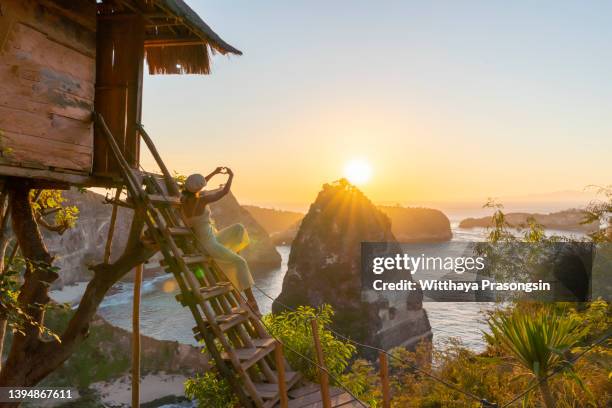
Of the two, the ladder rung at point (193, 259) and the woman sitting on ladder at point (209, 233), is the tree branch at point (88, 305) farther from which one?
the ladder rung at point (193, 259)

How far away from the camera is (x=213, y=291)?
6.84 m

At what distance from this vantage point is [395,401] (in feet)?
38.4

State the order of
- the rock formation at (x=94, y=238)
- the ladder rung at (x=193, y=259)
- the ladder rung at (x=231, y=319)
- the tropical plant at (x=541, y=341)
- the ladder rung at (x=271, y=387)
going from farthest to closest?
the rock formation at (x=94, y=238)
the tropical plant at (x=541, y=341)
the ladder rung at (x=193, y=259)
the ladder rung at (x=231, y=319)
the ladder rung at (x=271, y=387)

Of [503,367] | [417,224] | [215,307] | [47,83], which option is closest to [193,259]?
[215,307]

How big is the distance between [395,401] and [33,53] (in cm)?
1116

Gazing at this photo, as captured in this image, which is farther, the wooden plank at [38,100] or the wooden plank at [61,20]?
the wooden plank at [61,20]

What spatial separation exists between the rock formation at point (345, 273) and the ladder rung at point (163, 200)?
42.4 m

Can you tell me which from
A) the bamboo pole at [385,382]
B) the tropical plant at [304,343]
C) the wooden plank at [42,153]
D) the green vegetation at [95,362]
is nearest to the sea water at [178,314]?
the green vegetation at [95,362]

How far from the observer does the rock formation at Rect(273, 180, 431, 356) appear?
4862cm

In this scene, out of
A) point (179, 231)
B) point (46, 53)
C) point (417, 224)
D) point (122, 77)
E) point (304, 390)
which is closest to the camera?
point (304, 390)

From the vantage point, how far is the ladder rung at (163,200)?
302 inches

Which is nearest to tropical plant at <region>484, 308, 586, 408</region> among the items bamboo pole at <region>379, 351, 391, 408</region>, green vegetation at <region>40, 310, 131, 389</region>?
bamboo pole at <region>379, 351, 391, 408</region>

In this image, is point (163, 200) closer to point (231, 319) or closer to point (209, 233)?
point (209, 233)

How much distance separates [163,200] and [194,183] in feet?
2.09
